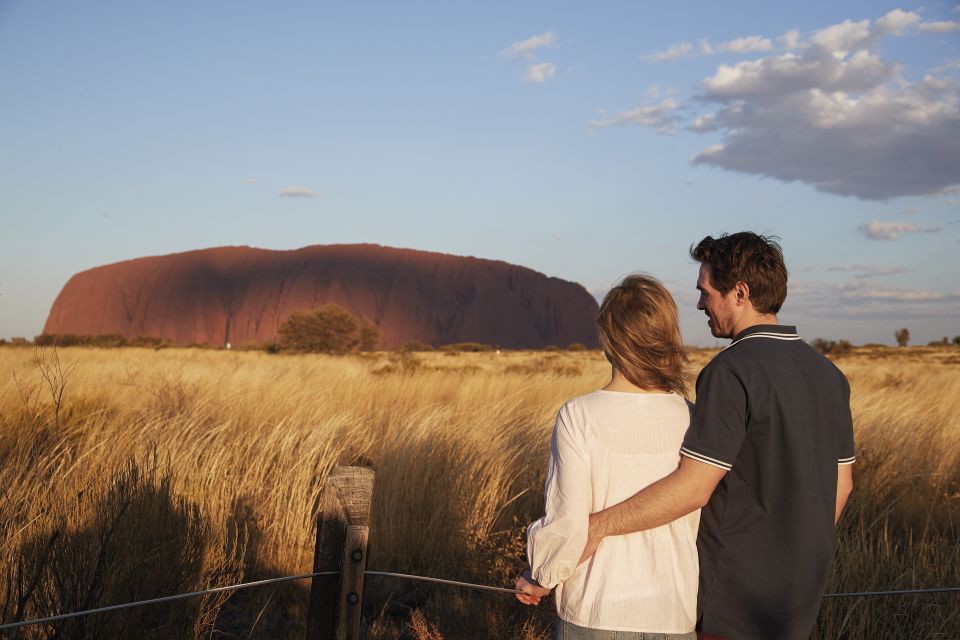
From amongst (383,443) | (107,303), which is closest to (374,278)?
(107,303)

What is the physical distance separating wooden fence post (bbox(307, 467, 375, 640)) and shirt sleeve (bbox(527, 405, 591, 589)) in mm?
796

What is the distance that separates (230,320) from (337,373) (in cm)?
8927

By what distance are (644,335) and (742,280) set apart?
347 mm

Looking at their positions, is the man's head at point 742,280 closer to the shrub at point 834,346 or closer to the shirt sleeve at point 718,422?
the shirt sleeve at point 718,422

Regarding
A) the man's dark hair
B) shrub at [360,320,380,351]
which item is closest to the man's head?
the man's dark hair

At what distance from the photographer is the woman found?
5.82ft

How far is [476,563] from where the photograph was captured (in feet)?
15.0

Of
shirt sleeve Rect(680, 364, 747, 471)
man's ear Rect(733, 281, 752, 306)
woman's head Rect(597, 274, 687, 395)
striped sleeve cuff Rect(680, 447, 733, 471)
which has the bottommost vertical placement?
striped sleeve cuff Rect(680, 447, 733, 471)

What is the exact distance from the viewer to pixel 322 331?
1513 inches

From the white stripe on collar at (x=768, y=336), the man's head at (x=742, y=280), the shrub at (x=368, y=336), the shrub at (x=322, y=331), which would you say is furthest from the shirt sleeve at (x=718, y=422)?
the shrub at (x=368, y=336)

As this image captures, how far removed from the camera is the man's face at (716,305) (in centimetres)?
202

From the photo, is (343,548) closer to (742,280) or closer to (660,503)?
(660,503)

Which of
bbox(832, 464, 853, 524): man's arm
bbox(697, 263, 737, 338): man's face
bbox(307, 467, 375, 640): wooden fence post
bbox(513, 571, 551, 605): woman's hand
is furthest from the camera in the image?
bbox(307, 467, 375, 640): wooden fence post

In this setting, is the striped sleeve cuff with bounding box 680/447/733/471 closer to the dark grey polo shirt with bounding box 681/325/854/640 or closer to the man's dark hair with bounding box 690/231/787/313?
the dark grey polo shirt with bounding box 681/325/854/640
